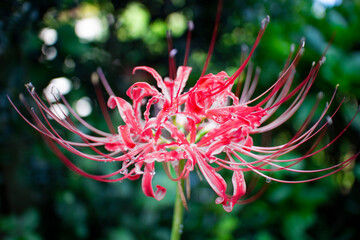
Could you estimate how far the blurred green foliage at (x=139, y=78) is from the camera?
2.08 m

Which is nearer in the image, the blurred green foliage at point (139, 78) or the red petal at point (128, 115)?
the red petal at point (128, 115)

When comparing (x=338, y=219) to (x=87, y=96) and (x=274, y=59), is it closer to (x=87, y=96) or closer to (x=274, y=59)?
(x=274, y=59)

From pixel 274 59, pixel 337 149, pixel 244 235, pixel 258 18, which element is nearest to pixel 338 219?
pixel 337 149

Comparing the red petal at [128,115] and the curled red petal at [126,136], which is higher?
the red petal at [128,115]

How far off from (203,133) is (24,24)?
155 cm

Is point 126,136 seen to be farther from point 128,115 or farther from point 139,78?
point 139,78

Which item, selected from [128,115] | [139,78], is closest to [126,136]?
[128,115]

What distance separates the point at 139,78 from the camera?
247 centimetres

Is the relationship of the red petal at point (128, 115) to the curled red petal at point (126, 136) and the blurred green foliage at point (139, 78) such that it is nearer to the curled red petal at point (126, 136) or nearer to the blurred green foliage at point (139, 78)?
the curled red petal at point (126, 136)

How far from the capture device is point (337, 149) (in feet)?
9.17

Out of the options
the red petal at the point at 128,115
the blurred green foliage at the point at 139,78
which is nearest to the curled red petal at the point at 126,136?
the red petal at the point at 128,115

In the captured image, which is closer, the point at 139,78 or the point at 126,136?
the point at 126,136

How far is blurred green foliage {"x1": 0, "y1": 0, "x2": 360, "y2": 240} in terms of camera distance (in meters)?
2.08

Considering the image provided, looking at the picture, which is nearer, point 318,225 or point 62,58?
point 62,58
